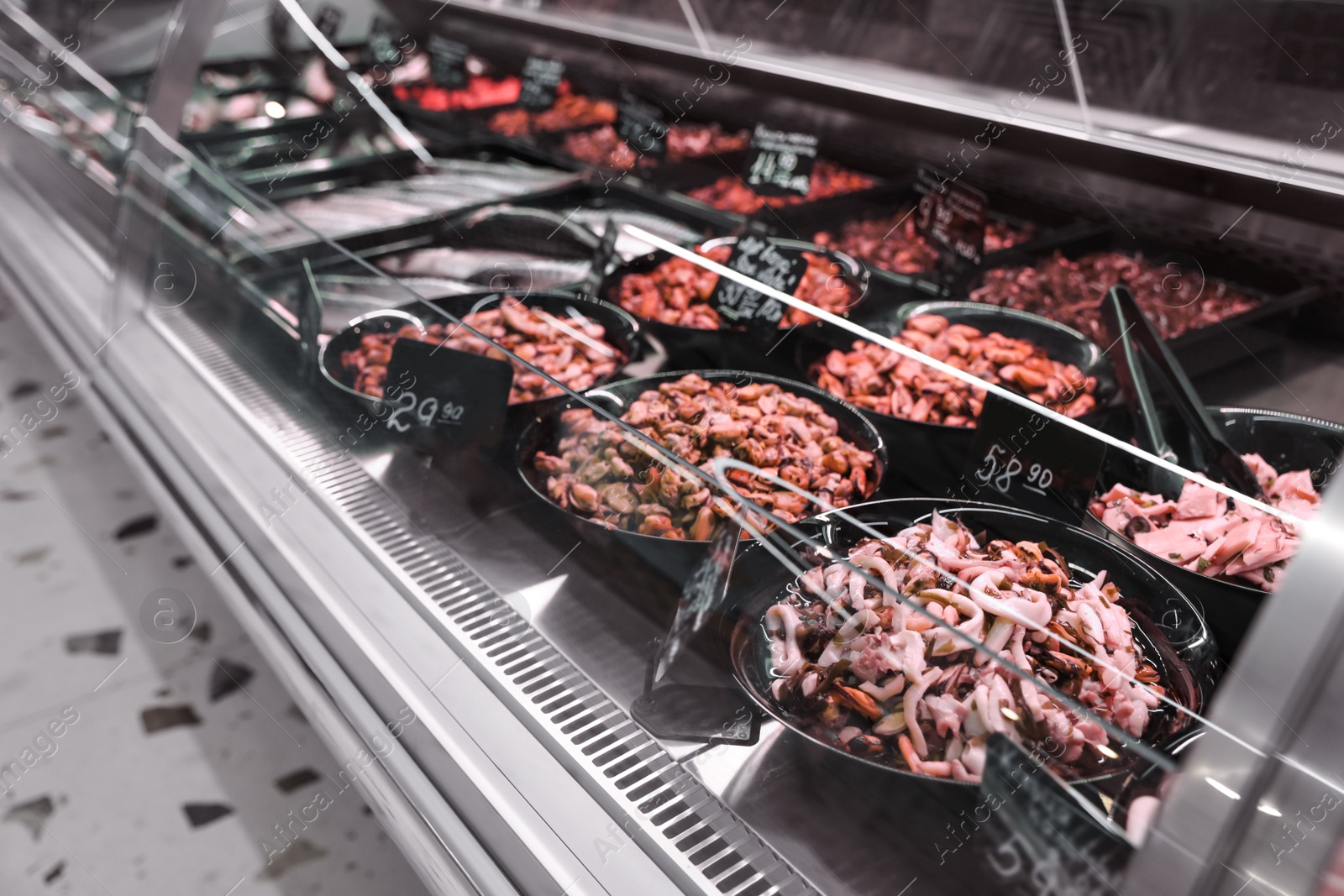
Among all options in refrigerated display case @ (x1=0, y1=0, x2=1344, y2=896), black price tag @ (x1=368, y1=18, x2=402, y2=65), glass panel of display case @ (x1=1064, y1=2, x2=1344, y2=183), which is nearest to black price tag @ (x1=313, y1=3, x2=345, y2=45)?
black price tag @ (x1=368, y1=18, x2=402, y2=65)

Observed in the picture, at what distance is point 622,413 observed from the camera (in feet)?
4.34

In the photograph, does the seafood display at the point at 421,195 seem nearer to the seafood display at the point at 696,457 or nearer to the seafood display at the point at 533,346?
the seafood display at the point at 533,346

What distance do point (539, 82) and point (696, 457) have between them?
1883 millimetres

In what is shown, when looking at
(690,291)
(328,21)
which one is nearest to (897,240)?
(690,291)

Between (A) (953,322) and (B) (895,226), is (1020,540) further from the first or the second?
(B) (895,226)

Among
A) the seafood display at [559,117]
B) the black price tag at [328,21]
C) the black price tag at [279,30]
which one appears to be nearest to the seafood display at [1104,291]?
the seafood display at [559,117]

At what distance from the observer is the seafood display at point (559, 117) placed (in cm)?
268

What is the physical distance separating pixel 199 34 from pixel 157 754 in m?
1.35

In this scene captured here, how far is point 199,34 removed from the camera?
6.00 feet

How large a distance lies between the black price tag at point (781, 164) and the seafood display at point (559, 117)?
0.71m

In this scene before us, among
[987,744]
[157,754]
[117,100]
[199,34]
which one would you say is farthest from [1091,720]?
[117,100]

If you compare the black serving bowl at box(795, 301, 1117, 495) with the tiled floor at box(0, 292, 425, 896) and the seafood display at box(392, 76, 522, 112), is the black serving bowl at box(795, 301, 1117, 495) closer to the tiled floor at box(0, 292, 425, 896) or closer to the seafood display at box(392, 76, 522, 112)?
the tiled floor at box(0, 292, 425, 896)

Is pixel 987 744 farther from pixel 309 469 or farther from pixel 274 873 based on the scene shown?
pixel 274 873

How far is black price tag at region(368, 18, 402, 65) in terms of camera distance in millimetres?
3107
